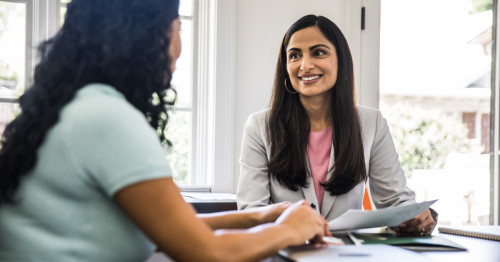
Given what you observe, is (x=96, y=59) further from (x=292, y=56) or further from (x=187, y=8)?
(x=187, y=8)

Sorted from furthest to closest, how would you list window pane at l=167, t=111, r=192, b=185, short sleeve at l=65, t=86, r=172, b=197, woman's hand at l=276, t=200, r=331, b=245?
window pane at l=167, t=111, r=192, b=185 < woman's hand at l=276, t=200, r=331, b=245 < short sleeve at l=65, t=86, r=172, b=197

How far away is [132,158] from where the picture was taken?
2.44 ft

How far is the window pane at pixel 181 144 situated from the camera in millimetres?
2932

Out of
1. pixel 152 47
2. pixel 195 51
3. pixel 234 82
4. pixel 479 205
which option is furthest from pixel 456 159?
pixel 152 47

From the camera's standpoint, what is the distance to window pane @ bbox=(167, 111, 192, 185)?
2932mm

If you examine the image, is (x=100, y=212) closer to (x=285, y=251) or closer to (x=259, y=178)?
(x=285, y=251)

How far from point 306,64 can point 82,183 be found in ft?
3.96

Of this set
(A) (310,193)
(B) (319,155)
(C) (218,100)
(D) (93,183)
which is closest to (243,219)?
(D) (93,183)

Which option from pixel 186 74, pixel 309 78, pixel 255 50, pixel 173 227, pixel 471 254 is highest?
pixel 255 50

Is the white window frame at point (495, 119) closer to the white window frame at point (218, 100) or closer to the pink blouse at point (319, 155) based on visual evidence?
the white window frame at point (218, 100)

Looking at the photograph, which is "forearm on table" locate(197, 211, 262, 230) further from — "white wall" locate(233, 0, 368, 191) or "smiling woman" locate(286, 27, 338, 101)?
"white wall" locate(233, 0, 368, 191)

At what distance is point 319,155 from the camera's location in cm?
181

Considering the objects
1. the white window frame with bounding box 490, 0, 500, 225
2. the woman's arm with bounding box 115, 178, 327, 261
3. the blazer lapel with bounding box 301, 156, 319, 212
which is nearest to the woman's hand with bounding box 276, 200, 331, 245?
the woman's arm with bounding box 115, 178, 327, 261

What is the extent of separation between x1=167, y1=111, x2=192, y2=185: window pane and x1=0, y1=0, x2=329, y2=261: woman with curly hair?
2.08 meters
